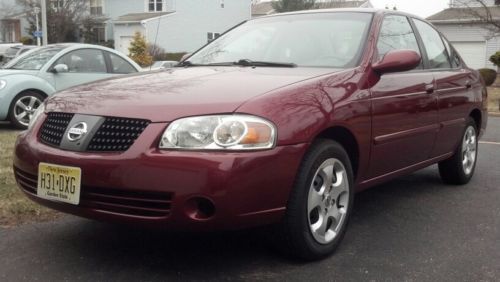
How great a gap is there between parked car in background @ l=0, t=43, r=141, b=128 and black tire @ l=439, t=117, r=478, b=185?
5.88 metres

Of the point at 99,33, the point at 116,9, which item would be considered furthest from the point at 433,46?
the point at 99,33

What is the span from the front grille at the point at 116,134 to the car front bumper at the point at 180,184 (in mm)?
43

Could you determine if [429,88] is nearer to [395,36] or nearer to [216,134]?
[395,36]

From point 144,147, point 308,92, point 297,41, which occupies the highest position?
point 297,41

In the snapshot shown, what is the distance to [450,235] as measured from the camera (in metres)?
4.05

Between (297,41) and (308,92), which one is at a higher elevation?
(297,41)

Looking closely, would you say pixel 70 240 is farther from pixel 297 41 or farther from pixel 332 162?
pixel 297 41

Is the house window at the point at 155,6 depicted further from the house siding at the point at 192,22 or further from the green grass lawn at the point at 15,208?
the green grass lawn at the point at 15,208

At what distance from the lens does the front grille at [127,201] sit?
2951 mm

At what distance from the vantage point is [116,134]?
3.06m

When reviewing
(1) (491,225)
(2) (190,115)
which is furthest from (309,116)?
(1) (491,225)

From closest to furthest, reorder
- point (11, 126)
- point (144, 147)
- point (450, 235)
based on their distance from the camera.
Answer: point (144, 147)
point (450, 235)
point (11, 126)

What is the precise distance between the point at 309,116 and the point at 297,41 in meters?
Answer: 1.21

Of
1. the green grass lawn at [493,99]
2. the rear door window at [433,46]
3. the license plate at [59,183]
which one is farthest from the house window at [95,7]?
the license plate at [59,183]
